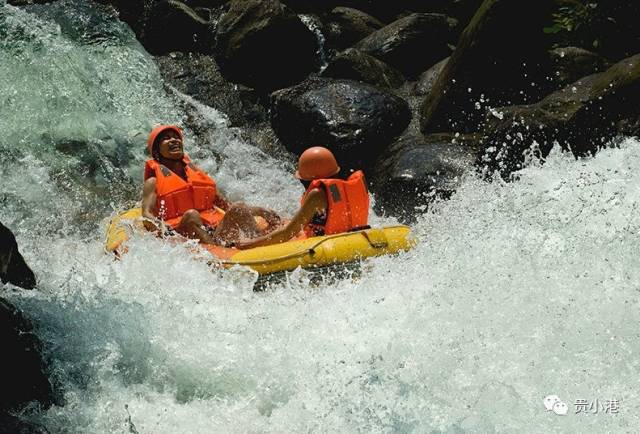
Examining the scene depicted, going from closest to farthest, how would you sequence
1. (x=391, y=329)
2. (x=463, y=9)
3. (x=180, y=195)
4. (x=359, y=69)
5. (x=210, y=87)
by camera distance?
(x=391, y=329)
(x=180, y=195)
(x=359, y=69)
(x=210, y=87)
(x=463, y=9)

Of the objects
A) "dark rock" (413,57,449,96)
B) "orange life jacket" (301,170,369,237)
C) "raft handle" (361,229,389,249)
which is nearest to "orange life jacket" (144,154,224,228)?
"orange life jacket" (301,170,369,237)

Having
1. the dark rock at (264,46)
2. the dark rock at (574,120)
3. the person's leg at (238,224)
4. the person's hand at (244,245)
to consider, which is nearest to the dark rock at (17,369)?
the person's hand at (244,245)

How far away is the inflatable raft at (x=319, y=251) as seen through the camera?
18.5 feet

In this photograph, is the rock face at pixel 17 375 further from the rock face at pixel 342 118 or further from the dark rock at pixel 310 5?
the dark rock at pixel 310 5

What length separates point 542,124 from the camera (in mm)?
7887

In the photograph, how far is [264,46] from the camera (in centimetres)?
1028

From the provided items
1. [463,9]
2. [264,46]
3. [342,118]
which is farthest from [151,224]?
[463,9]

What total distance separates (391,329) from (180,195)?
2629 millimetres

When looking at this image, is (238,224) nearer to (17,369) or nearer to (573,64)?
(17,369)

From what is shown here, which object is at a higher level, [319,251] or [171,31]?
[171,31]

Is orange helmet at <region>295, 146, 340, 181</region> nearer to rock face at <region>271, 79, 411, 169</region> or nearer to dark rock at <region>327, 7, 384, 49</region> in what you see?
rock face at <region>271, 79, 411, 169</region>

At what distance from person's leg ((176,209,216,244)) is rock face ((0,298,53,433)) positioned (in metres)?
2.19

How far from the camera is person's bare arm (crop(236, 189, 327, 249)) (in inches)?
230

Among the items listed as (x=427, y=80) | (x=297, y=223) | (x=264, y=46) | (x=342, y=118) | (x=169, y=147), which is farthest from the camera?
(x=264, y=46)
